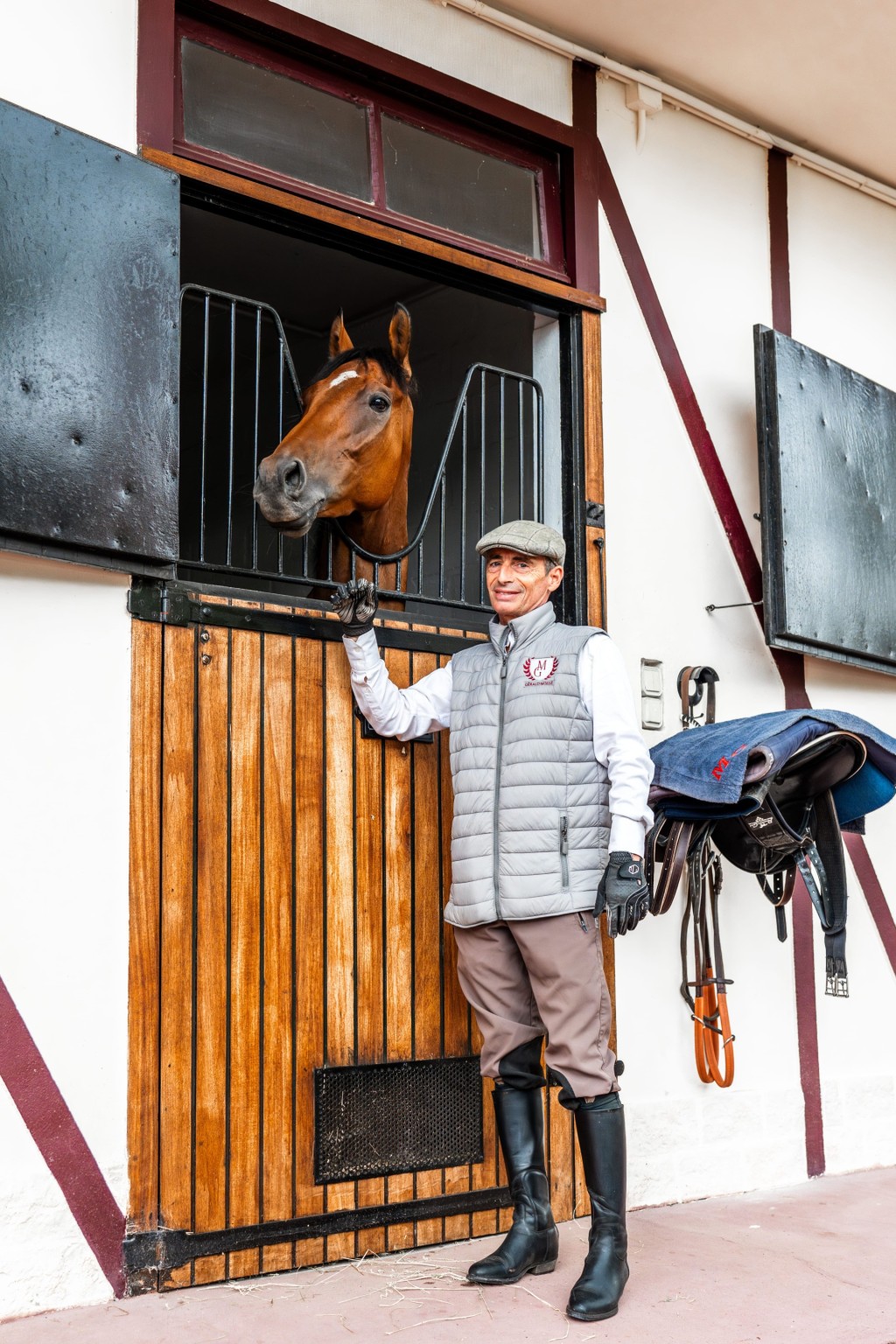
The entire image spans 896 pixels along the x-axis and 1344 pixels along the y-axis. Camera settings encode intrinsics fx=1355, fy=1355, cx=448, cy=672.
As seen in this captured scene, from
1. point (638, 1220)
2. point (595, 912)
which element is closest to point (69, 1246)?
point (595, 912)

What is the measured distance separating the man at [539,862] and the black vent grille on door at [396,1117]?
31 centimetres

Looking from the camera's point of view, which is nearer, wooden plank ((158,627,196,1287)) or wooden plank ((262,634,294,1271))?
wooden plank ((158,627,196,1287))

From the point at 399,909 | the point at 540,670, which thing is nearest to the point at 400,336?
the point at 540,670

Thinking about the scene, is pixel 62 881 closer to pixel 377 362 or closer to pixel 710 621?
pixel 377 362

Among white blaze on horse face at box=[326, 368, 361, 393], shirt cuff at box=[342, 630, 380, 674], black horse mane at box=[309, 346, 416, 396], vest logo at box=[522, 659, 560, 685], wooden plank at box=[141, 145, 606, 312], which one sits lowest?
vest logo at box=[522, 659, 560, 685]

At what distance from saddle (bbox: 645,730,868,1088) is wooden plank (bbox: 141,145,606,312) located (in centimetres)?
153

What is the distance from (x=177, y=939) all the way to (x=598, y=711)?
3.51ft

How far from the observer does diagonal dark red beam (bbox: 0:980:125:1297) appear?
2.73m

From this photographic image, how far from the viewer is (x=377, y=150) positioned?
3.74 m

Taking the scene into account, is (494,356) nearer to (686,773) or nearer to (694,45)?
(694,45)

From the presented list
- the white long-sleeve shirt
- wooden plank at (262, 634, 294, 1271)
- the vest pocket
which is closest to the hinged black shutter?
wooden plank at (262, 634, 294, 1271)

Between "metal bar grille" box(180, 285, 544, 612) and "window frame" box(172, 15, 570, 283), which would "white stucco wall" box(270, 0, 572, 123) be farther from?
"metal bar grille" box(180, 285, 544, 612)

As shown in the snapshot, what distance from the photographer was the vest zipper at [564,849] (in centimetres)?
303

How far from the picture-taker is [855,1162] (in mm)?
4375
